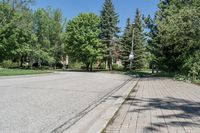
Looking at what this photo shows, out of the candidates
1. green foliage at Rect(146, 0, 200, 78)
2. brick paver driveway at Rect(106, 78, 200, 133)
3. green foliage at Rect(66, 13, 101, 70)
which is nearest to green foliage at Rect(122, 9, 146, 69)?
green foliage at Rect(66, 13, 101, 70)

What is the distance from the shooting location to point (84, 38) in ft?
211

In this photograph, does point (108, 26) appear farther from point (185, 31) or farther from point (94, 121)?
point (94, 121)

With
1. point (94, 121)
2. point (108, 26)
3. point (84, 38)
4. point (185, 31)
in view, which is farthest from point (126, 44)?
point (94, 121)

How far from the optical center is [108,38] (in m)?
66.1

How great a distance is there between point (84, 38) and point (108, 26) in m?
5.53

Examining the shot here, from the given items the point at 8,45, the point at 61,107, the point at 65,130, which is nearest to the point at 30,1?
the point at 8,45

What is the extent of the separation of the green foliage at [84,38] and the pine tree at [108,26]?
1405 mm

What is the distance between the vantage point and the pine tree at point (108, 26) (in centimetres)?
6556

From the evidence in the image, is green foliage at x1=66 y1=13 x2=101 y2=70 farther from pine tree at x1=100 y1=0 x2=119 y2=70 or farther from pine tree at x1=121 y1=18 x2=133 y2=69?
pine tree at x1=121 y1=18 x2=133 y2=69

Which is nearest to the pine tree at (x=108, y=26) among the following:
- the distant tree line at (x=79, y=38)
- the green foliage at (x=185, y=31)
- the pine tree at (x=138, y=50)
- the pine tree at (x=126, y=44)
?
the distant tree line at (x=79, y=38)

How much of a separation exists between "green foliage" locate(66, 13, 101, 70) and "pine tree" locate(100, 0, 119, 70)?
141cm

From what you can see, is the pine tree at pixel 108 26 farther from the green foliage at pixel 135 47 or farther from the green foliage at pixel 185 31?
the green foliage at pixel 185 31

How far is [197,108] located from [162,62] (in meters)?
32.1

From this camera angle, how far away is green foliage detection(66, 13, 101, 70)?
63750mm
